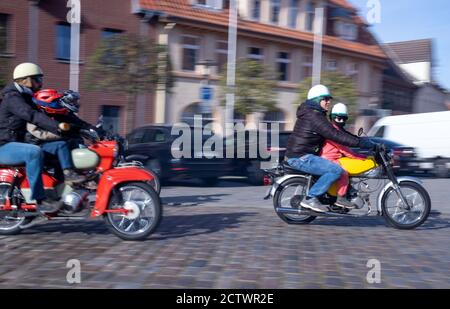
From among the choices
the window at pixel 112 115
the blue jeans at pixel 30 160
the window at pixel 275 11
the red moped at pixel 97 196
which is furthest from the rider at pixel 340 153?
the window at pixel 275 11

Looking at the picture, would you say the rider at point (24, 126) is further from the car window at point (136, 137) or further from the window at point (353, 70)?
the window at point (353, 70)

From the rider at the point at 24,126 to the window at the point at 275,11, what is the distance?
25.0m

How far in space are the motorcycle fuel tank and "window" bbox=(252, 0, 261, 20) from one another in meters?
24.1

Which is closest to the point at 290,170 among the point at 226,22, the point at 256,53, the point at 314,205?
the point at 314,205

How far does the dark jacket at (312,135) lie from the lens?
7.20 m

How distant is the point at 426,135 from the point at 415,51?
33905 mm

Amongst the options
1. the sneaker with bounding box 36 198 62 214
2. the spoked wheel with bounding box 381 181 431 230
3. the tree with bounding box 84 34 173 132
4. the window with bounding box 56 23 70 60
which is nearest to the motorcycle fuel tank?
the sneaker with bounding box 36 198 62 214

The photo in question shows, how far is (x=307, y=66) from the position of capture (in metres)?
31.7

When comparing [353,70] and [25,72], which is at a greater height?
[353,70]

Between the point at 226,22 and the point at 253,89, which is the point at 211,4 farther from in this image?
the point at 253,89

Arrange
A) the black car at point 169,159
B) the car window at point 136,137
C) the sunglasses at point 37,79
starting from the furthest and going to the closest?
1. the car window at point 136,137
2. the black car at point 169,159
3. the sunglasses at point 37,79

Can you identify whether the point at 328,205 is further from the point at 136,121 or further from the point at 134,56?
the point at 136,121

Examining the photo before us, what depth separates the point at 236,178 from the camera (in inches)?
641

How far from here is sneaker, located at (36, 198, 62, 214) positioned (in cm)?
628
